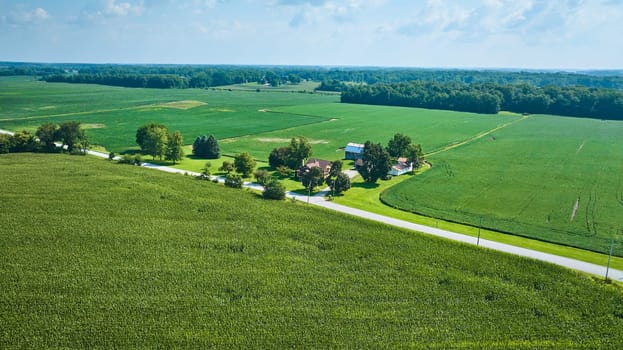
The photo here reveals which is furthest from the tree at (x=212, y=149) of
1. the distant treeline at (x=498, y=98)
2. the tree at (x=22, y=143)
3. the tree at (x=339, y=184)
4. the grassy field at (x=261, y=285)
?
the distant treeline at (x=498, y=98)

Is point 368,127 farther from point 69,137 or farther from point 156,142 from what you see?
point 69,137

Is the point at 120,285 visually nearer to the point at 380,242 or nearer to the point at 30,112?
the point at 380,242

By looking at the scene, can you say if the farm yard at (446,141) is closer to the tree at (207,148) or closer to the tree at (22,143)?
the tree at (207,148)

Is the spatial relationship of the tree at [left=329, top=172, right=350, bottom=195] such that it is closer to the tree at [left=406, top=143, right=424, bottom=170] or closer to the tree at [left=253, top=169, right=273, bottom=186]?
the tree at [left=253, top=169, right=273, bottom=186]

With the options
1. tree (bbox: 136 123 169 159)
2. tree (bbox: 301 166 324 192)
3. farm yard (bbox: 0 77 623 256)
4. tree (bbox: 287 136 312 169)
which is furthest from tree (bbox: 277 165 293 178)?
tree (bbox: 136 123 169 159)

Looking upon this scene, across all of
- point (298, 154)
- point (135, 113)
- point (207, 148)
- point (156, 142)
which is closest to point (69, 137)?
point (156, 142)

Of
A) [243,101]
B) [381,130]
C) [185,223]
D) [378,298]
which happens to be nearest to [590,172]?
[381,130]
